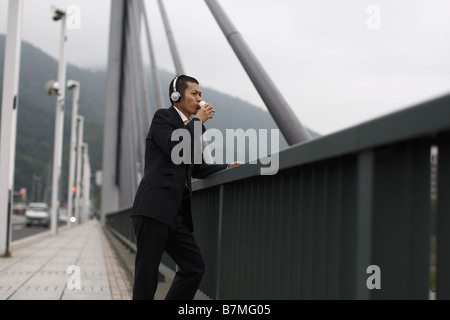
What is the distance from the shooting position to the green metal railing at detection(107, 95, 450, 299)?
5.27 ft

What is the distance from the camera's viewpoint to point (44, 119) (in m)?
120

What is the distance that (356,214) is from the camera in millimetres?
1962

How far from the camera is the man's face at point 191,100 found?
11.4ft

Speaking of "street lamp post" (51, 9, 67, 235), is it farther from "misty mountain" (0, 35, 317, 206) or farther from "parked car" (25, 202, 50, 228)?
"misty mountain" (0, 35, 317, 206)

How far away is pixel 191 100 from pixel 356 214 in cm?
170

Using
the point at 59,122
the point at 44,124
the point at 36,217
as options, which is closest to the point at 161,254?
the point at 59,122

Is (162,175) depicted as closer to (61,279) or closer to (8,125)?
(61,279)

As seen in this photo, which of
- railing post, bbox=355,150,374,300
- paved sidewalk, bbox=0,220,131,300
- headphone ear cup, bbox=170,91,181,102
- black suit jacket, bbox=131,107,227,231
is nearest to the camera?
railing post, bbox=355,150,374,300

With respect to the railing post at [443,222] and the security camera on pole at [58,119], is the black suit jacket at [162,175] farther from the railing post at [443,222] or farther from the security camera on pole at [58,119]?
the security camera on pole at [58,119]

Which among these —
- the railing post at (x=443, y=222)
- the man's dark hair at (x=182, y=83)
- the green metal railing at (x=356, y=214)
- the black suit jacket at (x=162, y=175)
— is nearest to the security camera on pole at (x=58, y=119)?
the man's dark hair at (x=182, y=83)

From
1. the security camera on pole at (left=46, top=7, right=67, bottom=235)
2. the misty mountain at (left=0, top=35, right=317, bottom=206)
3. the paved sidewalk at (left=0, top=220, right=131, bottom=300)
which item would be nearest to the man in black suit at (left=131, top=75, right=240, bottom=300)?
the paved sidewalk at (left=0, top=220, right=131, bottom=300)

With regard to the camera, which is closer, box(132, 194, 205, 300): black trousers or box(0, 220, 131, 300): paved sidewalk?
box(132, 194, 205, 300): black trousers

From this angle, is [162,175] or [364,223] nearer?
[364,223]
